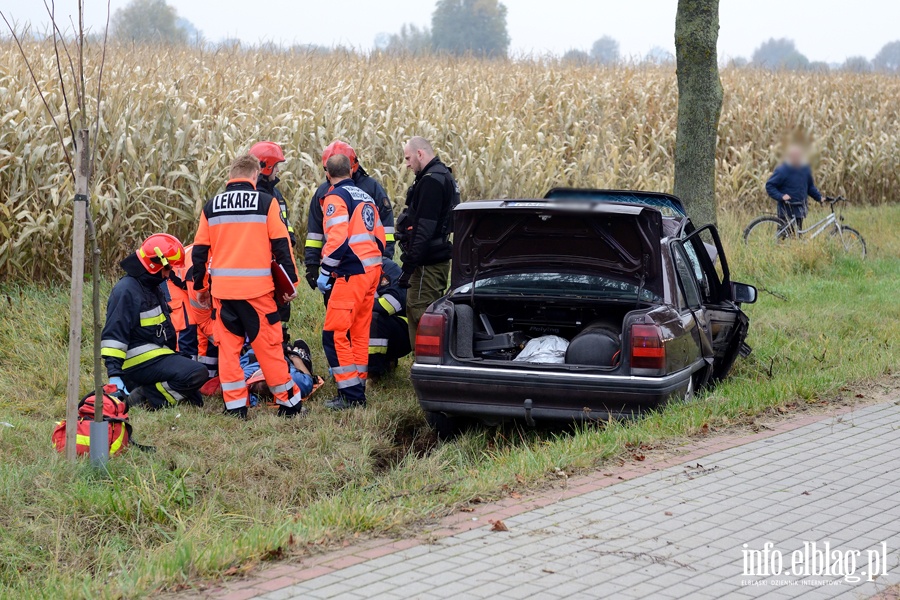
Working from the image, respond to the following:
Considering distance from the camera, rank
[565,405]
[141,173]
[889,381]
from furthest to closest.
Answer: [141,173], [889,381], [565,405]

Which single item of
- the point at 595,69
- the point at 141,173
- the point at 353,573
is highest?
the point at 595,69

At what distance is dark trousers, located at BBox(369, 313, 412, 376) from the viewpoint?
898 centimetres

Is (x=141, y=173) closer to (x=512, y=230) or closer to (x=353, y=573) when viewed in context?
(x=512, y=230)

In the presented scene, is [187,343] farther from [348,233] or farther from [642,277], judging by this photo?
[642,277]

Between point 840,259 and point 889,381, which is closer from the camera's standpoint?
point 889,381

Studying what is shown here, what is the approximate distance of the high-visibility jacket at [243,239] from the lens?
7.54 metres

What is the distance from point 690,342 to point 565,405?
117 centimetres

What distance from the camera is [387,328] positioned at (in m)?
9.05

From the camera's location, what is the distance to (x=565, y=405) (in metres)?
6.55

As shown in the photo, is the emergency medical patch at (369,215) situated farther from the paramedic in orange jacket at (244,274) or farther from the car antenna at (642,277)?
the car antenna at (642,277)

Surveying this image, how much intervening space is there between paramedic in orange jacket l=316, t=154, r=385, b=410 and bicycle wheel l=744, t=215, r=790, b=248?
8693mm

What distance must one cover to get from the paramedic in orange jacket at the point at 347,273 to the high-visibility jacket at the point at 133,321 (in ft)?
4.22

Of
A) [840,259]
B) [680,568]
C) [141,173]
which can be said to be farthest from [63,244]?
[840,259]

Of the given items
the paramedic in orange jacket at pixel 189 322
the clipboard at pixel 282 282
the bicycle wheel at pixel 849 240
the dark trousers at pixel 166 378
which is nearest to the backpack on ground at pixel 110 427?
the dark trousers at pixel 166 378
